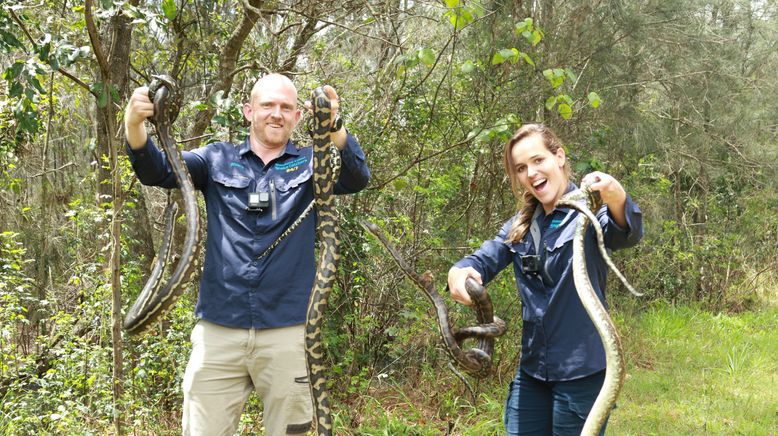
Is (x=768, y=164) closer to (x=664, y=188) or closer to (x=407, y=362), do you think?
(x=664, y=188)

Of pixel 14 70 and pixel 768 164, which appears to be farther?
pixel 768 164

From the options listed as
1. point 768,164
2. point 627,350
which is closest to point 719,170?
point 768,164

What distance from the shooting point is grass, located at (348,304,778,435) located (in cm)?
577

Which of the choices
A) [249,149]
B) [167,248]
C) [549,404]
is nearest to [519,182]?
[549,404]

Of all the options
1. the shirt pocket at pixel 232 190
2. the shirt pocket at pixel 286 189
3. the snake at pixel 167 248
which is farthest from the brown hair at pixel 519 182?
the snake at pixel 167 248

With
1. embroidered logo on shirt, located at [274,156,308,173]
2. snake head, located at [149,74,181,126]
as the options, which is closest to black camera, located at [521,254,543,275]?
embroidered logo on shirt, located at [274,156,308,173]

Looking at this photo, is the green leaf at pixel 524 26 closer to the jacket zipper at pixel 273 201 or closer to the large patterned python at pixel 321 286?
the large patterned python at pixel 321 286

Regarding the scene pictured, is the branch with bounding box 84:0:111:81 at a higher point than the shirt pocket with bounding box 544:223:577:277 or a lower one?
higher

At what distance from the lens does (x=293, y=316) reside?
3.11m

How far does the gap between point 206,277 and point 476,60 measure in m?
4.30

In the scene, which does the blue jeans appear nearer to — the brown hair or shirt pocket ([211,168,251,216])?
the brown hair

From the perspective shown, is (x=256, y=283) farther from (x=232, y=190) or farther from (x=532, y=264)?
(x=532, y=264)

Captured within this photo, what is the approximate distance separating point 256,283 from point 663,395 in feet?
18.2

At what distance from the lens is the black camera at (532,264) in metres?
2.68
